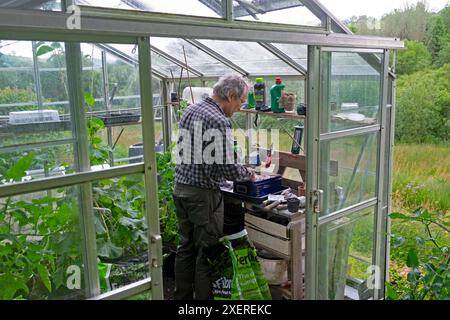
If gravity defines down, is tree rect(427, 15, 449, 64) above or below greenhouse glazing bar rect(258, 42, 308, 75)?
above

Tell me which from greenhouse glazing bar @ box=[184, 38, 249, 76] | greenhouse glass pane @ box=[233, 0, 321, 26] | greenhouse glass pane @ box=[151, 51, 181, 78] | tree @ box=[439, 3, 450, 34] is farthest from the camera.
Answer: tree @ box=[439, 3, 450, 34]

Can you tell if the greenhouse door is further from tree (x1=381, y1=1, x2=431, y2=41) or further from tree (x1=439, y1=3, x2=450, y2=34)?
tree (x1=439, y1=3, x2=450, y2=34)

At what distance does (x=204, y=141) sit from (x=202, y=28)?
89cm

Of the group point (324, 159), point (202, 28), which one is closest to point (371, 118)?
point (324, 159)

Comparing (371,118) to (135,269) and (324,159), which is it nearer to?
(324,159)

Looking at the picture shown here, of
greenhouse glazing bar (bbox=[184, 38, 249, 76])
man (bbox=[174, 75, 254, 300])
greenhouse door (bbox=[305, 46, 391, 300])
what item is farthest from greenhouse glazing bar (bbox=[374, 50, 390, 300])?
greenhouse glazing bar (bbox=[184, 38, 249, 76])

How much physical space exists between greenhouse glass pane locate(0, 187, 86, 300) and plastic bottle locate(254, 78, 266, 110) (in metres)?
2.27

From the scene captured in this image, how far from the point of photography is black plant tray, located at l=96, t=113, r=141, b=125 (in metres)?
1.61

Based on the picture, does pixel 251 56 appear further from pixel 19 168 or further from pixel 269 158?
pixel 19 168

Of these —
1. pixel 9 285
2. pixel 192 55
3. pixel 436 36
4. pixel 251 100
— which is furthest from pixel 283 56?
pixel 436 36

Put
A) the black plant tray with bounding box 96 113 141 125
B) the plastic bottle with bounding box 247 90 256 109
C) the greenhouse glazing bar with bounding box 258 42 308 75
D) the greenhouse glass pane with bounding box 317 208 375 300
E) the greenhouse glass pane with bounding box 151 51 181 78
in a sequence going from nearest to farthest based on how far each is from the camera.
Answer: the black plant tray with bounding box 96 113 141 125, the greenhouse glass pane with bounding box 317 208 375 300, the greenhouse glazing bar with bounding box 258 42 308 75, the plastic bottle with bounding box 247 90 256 109, the greenhouse glass pane with bounding box 151 51 181 78

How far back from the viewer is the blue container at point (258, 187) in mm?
2920

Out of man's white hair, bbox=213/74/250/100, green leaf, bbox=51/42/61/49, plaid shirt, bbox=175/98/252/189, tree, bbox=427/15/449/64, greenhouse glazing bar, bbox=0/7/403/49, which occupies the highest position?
tree, bbox=427/15/449/64

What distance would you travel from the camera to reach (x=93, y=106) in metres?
1.55
